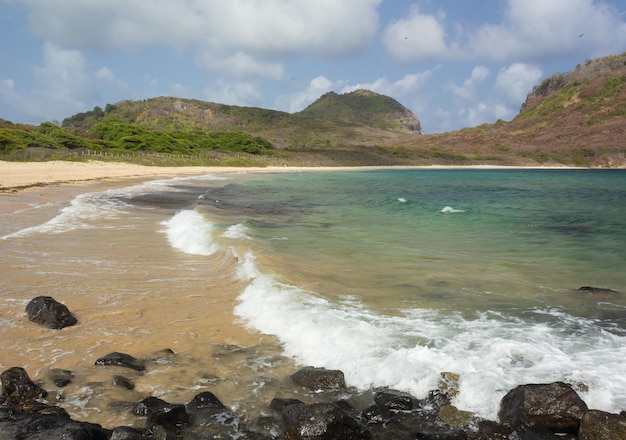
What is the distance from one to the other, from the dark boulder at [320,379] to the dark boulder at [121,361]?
1912mm

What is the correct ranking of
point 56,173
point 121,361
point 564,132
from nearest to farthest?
1. point 121,361
2. point 56,173
3. point 564,132

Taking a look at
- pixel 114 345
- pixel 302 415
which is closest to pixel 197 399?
pixel 302 415

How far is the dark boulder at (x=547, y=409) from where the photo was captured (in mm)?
4258

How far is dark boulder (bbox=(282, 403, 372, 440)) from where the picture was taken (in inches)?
159

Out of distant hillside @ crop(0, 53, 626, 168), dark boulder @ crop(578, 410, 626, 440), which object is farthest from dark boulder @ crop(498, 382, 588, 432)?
distant hillside @ crop(0, 53, 626, 168)

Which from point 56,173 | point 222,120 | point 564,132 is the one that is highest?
point 222,120

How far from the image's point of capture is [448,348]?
6098 millimetres

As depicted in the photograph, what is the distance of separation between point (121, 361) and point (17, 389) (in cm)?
115

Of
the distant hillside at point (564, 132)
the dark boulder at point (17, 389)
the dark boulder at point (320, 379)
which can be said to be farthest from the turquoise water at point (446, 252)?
the distant hillside at point (564, 132)

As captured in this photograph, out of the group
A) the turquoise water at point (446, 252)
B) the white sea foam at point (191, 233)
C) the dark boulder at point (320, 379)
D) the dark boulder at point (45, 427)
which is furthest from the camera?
the white sea foam at point (191, 233)

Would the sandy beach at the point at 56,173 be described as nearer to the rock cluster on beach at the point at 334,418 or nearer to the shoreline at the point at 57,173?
the shoreline at the point at 57,173

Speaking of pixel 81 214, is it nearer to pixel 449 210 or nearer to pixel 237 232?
pixel 237 232

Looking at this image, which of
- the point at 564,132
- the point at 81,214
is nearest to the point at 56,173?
the point at 81,214

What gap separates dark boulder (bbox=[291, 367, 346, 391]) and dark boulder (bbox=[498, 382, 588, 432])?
→ 68.9 inches
